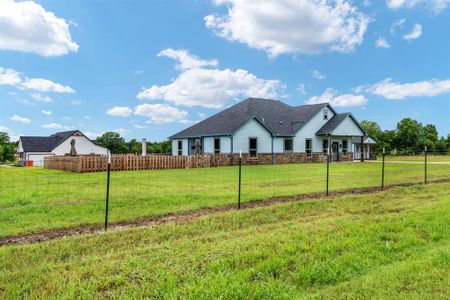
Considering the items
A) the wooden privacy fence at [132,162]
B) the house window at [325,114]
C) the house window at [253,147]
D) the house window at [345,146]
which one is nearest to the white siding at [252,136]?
the house window at [253,147]

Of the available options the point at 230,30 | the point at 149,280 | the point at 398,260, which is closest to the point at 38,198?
the point at 149,280

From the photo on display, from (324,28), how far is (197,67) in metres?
10.3

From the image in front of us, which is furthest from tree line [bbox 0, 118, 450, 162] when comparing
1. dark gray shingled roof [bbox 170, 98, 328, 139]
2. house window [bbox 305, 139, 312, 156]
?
house window [bbox 305, 139, 312, 156]

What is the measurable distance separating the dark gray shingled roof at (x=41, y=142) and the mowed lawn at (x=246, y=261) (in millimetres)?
48776

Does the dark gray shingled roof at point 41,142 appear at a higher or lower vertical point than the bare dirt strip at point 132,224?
higher

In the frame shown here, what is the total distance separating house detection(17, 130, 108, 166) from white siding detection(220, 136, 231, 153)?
81.0 ft

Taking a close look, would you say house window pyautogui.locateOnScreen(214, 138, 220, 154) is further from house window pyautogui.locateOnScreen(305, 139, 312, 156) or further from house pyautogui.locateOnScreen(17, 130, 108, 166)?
house pyautogui.locateOnScreen(17, 130, 108, 166)

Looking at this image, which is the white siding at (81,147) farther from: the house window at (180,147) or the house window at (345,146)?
the house window at (345,146)

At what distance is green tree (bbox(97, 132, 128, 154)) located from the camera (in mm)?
49841

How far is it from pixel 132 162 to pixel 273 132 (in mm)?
13152

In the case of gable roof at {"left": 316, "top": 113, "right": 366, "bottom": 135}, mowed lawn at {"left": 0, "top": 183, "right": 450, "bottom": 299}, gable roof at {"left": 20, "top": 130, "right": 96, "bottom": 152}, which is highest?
gable roof at {"left": 316, "top": 113, "right": 366, "bottom": 135}

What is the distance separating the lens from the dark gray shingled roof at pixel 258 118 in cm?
2984

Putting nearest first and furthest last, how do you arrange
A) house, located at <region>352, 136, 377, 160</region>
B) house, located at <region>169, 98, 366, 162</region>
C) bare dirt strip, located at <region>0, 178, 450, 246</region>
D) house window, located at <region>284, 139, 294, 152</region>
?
bare dirt strip, located at <region>0, 178, 450, 246</region> < house, located at <region>169, 98, 366, 162</region> < house window, located at <region>284, 139, 294, 152</region> < house, located at <region>352, 136, 377, 160</region>

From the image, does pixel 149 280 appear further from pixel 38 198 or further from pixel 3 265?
pixel 38 198
